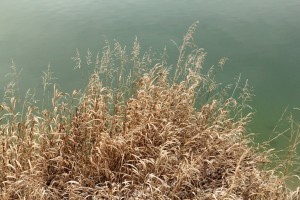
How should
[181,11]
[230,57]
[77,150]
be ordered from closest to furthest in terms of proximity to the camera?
[77,150] → [230,57] → [181,11]

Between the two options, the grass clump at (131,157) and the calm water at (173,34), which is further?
the calm water at (173,34)

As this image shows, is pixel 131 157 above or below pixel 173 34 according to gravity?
below

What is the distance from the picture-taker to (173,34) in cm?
1131

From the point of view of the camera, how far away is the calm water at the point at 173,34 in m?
8.56

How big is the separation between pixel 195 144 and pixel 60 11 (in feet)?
36.9

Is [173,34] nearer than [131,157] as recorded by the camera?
No

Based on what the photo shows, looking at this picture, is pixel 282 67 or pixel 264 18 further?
pixel 264 18

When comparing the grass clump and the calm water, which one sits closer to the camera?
the grass clump

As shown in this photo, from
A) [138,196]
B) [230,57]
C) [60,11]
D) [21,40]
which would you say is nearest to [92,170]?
[138,196]

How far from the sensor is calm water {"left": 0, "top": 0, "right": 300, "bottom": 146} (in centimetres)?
856

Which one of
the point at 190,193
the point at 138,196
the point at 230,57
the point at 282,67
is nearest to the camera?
the point at 138,196

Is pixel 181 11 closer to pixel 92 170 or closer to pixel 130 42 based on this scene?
pixel 130 42

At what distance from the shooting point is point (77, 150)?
15.1 ft

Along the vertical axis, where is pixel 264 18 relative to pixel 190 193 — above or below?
above
